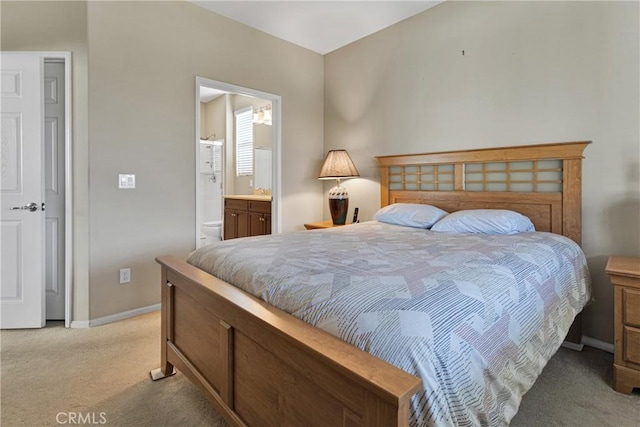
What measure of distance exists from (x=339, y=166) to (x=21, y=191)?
2744mm

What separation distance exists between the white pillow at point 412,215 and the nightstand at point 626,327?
3.77 feet

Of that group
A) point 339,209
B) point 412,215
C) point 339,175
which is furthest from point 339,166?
point 412,215

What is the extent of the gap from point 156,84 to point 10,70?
3.24ft

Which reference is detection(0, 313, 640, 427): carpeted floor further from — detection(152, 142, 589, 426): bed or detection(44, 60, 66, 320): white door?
detection(44, 60, 66, 320): white door

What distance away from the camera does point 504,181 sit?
2770 millimetres

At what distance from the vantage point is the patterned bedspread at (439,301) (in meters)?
0.88

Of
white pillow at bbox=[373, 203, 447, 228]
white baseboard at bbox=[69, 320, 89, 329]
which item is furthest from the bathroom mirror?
white baseboard at bbox=[69, 320, 89, 329]

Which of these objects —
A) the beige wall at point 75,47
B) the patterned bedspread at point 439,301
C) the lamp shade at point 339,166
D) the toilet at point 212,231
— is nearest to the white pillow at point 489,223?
the patterned bedspread at point 439,301

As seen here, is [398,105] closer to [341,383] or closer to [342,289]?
[342,289]

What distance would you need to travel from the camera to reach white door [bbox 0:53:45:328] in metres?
2.56

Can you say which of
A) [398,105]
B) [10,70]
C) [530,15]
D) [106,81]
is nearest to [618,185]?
[530,15]

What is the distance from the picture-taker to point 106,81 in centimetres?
264

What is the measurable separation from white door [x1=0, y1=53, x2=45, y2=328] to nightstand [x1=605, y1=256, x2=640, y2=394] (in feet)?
12.5

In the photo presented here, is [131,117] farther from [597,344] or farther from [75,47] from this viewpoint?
[597,344]
